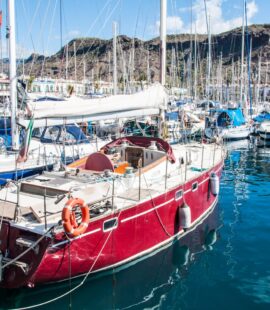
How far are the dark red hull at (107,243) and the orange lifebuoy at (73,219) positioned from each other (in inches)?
15.1

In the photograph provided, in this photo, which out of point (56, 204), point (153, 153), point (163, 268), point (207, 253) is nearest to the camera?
point (56, 204)

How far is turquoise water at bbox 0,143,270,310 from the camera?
8.48m

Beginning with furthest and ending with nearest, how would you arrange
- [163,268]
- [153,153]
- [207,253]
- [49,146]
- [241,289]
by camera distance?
[49,146]
[153,153]
[207,253]
[163,268]
[241,289]

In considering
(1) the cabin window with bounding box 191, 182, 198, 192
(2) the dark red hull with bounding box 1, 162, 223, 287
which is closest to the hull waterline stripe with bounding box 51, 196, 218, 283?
(2) the dark red hull with bounding box 1, 162, 223, 287

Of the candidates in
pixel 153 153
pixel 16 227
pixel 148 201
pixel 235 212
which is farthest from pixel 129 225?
pixel 235 212

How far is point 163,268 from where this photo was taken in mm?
10086

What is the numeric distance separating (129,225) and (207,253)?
10.2ft

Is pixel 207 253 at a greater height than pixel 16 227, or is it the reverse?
pixel 16 227

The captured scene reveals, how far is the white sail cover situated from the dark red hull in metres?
3.34

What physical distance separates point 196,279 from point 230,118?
97.9 ft

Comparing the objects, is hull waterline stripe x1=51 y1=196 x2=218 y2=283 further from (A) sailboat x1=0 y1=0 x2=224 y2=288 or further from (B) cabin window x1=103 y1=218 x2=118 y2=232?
(B) cabin window x1=103 y1=218 x2=118 y2=232

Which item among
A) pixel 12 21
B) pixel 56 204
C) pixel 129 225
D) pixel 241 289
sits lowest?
pixel 241 289

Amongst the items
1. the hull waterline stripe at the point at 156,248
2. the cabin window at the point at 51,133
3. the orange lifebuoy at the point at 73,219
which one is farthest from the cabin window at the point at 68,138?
the orange lifebuoy at the point at 73,219

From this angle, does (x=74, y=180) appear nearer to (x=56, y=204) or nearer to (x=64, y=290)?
(x=56, y=204)
